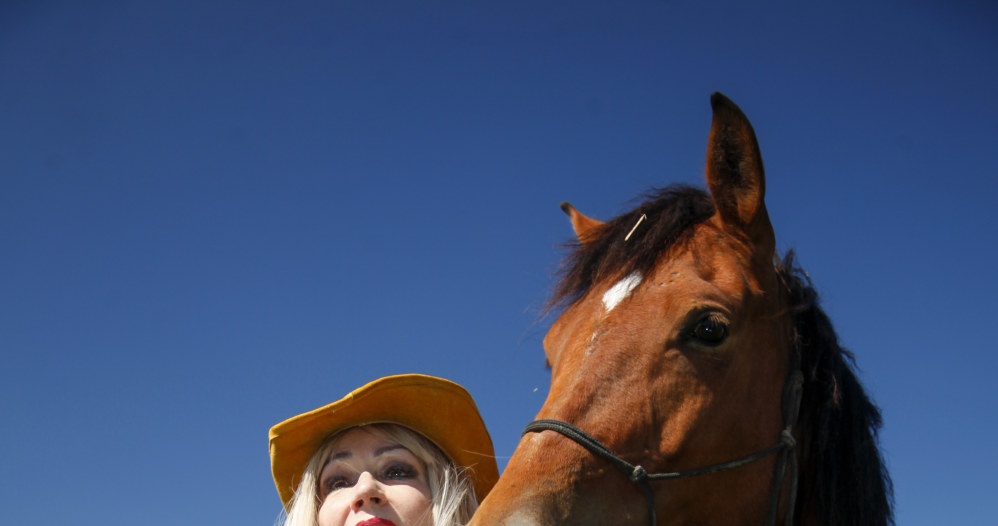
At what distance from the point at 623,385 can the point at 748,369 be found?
56cm

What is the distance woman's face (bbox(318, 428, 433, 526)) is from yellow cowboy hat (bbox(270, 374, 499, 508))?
0.42 feet

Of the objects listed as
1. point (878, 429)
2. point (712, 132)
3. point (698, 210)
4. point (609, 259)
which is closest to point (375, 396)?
point (609, 259)

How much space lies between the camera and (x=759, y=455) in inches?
110

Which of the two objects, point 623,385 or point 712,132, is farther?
point 712,132

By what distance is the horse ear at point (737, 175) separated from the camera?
308 centimetres

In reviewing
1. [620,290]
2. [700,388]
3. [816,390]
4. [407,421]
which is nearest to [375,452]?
[407,421]

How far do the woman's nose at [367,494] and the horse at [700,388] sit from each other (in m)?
0.98

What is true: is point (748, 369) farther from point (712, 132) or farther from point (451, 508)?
point (451, 508)

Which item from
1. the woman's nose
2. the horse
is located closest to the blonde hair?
the woman's nose

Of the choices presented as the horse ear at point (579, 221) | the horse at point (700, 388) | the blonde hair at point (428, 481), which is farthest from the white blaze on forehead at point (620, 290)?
the blonde hair at point (428, 481)

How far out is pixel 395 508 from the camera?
3.46 meters

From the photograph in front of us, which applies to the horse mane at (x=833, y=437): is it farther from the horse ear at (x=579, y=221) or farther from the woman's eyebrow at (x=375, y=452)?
the woman's eyebrow at (x=375, y=452)

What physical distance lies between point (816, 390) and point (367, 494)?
1940 millimetres

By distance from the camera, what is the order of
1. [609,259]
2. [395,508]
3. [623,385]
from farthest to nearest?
[395,508] → [609,259] → [623,385]
